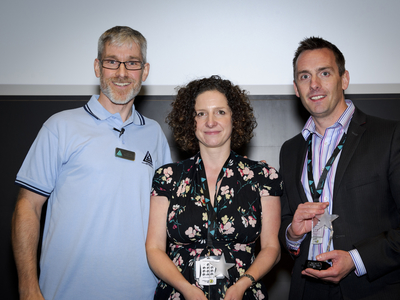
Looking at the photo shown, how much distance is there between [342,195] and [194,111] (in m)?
1.14

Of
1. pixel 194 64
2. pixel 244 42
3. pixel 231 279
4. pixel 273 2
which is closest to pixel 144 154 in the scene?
pixel 231 279

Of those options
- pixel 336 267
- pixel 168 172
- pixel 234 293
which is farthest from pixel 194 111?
pixel 336 267

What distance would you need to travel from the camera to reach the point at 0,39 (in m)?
3.68

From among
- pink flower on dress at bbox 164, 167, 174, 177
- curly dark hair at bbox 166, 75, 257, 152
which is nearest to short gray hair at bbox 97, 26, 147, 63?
curly dark hair at bbox 166, 75, 257, 152

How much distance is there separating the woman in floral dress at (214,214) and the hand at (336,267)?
0.33 meters

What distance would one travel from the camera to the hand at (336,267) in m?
1.75

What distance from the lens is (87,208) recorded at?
6.96 ft

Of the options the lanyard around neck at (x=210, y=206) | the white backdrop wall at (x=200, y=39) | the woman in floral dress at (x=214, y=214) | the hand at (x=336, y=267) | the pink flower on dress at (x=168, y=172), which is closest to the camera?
the hand at (x=336, y=267)

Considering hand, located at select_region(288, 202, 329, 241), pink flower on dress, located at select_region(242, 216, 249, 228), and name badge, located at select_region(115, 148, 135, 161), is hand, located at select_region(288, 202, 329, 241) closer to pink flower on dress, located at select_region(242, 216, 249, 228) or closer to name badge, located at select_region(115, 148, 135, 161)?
pink flower on dress, located at select_region(242, 216, 249, 228)

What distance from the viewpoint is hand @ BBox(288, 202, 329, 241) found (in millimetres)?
1832

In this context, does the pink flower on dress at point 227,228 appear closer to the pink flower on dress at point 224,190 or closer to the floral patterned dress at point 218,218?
the floral patterned dress at point 218,218

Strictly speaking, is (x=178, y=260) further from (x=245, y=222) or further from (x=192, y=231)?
(x=245, y=222)

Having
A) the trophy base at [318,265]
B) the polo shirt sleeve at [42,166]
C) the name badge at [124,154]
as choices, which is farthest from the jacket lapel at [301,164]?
the polo shirt sleeve at [42,166]

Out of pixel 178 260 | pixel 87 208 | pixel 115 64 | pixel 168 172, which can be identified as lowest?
pixel 178 260
